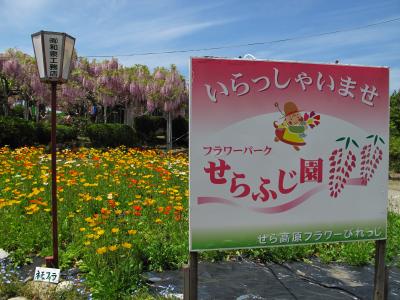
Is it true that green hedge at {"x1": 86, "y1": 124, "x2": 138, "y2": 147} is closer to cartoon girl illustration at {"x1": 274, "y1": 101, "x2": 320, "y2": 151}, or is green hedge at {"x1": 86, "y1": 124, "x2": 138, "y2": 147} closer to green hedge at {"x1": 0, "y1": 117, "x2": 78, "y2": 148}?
green hedge at {"x1": 0, "y1": 117, "x2": 78, "y2": 148}

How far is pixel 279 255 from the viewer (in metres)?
4.56

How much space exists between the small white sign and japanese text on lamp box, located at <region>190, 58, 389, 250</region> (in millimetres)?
1556

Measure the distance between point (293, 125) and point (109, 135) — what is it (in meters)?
16.9

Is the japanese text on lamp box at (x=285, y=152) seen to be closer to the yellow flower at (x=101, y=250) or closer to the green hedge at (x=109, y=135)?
the yellow flower at (x=101, y=250)

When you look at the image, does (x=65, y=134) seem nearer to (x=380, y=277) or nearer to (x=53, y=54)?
(x=53, y=54)

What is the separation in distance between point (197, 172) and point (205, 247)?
53 centimetres

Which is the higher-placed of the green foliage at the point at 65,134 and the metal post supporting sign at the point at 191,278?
the green foliage at the point at 65,134

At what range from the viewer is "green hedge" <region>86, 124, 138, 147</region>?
18750 millimetres

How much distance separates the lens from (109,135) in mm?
19250

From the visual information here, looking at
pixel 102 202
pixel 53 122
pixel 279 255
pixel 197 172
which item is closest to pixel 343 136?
pixel 197 172

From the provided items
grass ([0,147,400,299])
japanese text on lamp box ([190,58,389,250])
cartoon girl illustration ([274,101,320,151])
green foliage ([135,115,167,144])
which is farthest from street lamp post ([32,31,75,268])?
green foliage ([135,115,167,144])

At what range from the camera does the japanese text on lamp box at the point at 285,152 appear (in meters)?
2.91

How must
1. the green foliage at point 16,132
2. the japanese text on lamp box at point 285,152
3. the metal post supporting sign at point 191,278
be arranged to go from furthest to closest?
the green foliage at point 16,132 < the metal post supporting sign at point 191,278 < the japanese text on lamp box at point 285,152

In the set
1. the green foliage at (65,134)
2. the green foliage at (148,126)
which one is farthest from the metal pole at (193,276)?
the green foliage at (148,126)
